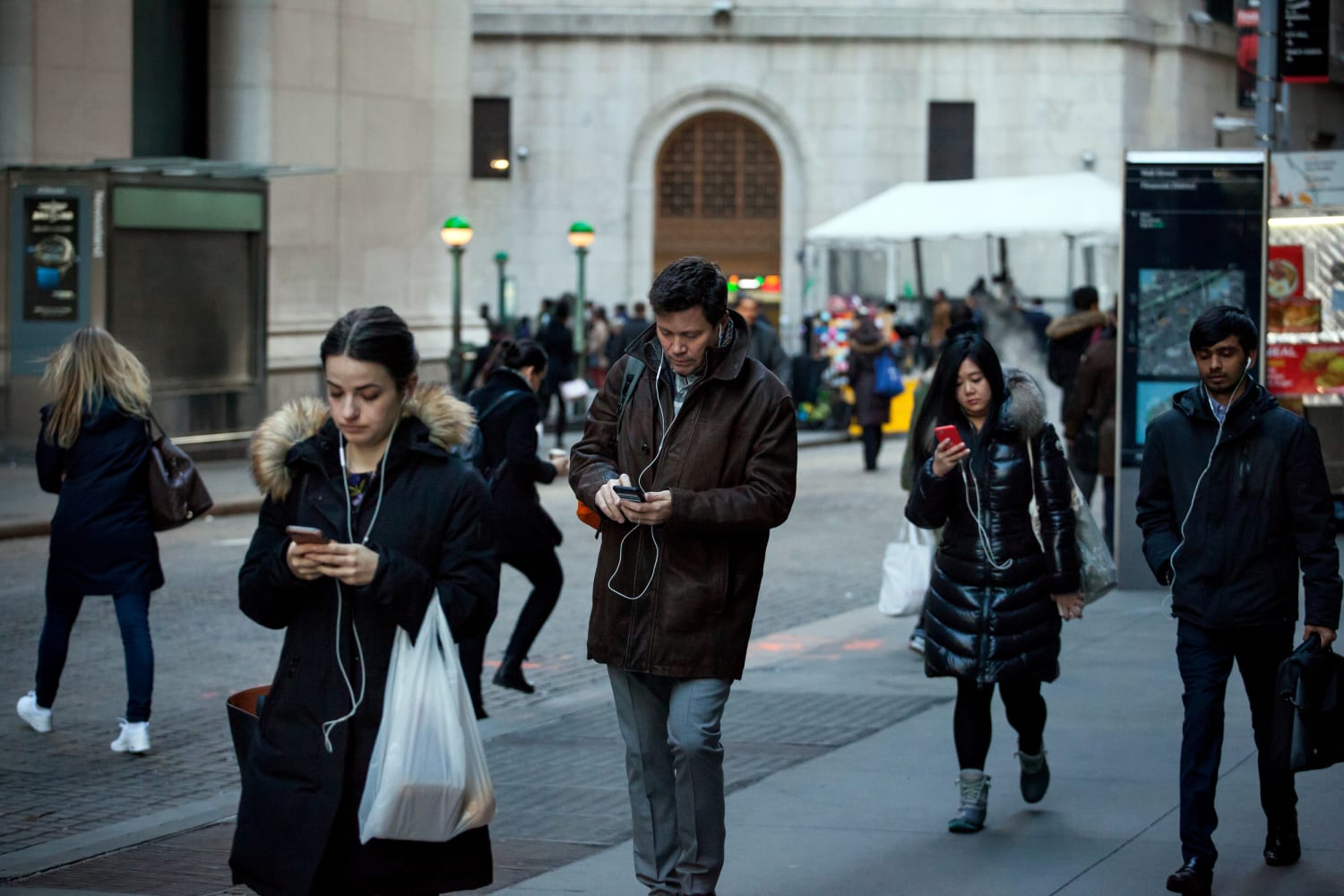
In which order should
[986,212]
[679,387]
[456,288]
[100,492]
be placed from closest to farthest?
[679,387], [100,492], [456,288], [986,212]

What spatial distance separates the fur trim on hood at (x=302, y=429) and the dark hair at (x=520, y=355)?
459cm

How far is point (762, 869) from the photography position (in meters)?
5.96

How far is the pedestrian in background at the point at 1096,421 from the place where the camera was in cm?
1332

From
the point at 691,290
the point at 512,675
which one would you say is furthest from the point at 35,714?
the point at 691,290

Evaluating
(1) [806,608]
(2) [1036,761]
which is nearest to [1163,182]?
(1) [806,608]

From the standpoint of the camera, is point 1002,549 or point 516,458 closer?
point 1002,549

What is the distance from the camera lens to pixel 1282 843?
5.95 meters

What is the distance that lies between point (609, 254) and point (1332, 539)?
3776 centimetres

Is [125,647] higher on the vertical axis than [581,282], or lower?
lower

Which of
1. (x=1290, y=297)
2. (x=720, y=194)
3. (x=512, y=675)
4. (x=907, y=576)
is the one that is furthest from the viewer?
(x=720, y=194)

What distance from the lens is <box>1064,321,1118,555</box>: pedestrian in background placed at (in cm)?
1332

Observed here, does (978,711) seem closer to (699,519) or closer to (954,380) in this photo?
(954,380)

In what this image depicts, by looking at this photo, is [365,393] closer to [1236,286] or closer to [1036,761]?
[1036,761]

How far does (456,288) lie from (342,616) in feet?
73.1
